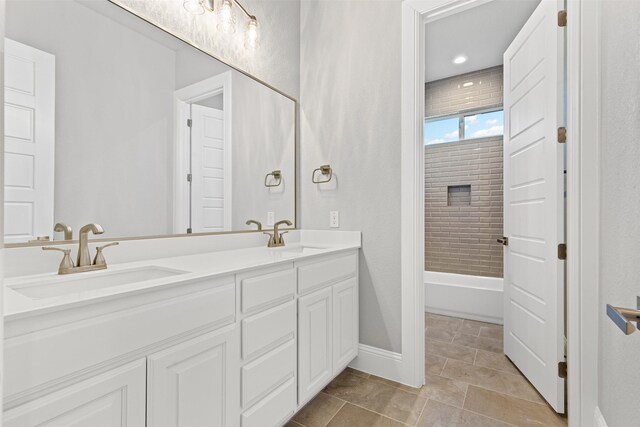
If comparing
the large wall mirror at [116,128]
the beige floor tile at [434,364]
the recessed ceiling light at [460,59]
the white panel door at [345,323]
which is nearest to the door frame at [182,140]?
the large wall mirror at [116,128]

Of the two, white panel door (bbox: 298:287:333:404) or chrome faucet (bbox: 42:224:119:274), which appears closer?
chrome faucet (bbox: 42:224:119:274)

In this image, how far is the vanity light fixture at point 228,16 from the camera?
1.65 meters

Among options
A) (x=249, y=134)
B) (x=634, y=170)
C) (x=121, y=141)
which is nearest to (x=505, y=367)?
(x=634, y=170)

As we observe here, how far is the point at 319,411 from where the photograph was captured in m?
1.69

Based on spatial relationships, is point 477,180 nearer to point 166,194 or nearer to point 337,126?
point 337,126

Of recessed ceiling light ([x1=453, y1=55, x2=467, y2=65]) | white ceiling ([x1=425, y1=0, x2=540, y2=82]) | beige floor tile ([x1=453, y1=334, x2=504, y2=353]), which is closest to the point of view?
beige floor tile ([x1=453, y1=334, x2=504, y2=353])

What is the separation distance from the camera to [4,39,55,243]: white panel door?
1.06m

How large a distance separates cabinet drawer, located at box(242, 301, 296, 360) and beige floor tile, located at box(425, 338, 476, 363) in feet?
4.93

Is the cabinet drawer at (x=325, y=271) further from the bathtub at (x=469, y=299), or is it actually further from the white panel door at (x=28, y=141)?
the bathtub at (x=469, y=299)

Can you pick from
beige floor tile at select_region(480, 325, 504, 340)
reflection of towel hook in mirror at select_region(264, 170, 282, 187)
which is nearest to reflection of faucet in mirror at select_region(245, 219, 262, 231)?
reflection of towel hook in mirror at select_region(264, 170, 282, 187)

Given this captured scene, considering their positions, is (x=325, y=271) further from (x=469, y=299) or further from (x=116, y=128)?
(x=469, y=299)

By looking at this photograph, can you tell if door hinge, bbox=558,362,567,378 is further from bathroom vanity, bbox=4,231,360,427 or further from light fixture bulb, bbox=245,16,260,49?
light fixture bulb, bbox=245,16,260,49

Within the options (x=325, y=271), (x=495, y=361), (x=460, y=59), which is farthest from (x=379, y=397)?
(x=460, y=59)

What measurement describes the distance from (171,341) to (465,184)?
376 cm
